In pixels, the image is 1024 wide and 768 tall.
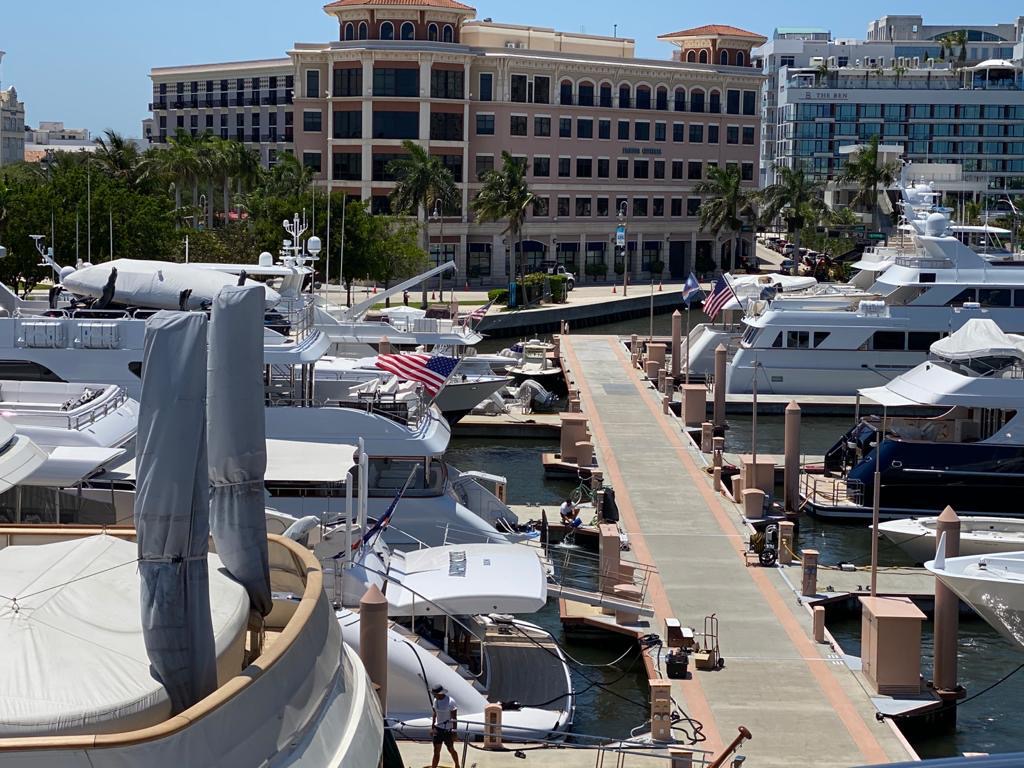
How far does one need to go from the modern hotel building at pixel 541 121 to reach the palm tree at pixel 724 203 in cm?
265

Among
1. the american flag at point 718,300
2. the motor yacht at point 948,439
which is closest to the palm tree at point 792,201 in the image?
the american flag at point 718,300

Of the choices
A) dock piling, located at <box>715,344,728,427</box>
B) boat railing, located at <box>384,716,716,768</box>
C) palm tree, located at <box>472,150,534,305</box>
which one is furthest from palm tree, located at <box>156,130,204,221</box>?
boat railing, located at <box>384,716,716,768</box>

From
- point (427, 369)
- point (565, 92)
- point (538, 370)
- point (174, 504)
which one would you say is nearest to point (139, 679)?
point (174, 504)

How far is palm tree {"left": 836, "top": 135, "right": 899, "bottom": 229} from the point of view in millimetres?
101250

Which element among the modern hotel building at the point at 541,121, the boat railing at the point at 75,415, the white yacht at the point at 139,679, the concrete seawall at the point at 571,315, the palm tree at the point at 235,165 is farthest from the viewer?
the modern hotel building at the point at 541,121

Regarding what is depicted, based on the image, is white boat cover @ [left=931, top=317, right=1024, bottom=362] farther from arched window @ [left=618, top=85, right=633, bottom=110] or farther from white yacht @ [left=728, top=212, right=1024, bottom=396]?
arched window @ [left=618, top=85, right=633, bottom=110]

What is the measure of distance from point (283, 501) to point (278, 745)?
16.6m

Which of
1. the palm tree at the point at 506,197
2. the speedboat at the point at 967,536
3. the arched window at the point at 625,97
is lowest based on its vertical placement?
the speedboat at the point at 967,536

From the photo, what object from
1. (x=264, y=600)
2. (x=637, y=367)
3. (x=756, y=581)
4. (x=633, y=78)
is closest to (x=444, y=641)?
(x=756, y=581)

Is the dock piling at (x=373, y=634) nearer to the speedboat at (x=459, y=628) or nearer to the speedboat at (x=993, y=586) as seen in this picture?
the speedboat at (x=459, y=628)

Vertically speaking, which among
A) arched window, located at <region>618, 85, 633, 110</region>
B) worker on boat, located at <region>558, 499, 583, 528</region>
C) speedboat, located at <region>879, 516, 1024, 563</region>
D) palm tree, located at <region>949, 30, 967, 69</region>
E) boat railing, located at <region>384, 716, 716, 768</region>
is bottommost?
boat railing, located at <region>384, 716, 716, 768</region>

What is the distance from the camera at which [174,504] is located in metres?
10.0

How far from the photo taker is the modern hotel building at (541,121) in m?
90.8

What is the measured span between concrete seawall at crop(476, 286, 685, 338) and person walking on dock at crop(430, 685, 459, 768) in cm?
4895
